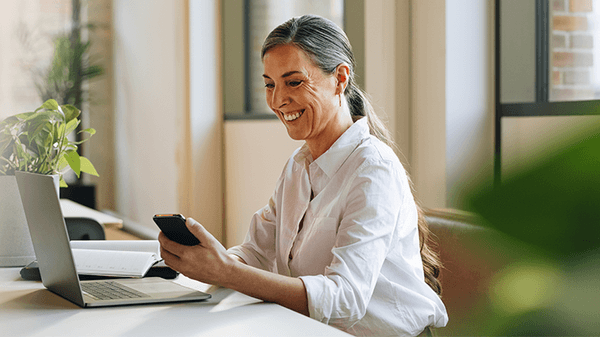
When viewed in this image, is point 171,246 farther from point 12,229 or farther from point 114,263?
point 12,229

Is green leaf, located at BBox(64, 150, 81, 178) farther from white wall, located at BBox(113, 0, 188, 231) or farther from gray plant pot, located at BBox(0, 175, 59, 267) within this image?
white wall, located at BBox(113, 0, 188, 231)

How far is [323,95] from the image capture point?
56.7 inches

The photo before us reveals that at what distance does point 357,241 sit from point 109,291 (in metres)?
0.49

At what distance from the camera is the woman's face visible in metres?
1.42

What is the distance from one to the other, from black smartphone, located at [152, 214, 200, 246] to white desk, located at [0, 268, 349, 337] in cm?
12

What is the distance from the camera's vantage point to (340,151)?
4.52 feet

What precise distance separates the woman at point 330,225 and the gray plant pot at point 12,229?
20.8 inches

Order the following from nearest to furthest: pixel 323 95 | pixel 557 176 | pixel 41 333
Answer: pixel 557 176 → pixel 41 333 → pixel 323 95

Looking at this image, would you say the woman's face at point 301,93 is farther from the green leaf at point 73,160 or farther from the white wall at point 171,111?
the white wall at point 171,111

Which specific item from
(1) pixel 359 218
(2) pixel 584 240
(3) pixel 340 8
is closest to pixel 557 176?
(2) pixel 584 240

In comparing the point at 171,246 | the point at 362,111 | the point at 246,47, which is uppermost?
the point at 246,47

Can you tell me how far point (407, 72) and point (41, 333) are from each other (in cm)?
202

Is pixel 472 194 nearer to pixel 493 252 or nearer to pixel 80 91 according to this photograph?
pixel 493 252

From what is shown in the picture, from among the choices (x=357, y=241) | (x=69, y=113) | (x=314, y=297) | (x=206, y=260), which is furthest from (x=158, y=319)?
(x=69, y=113)
